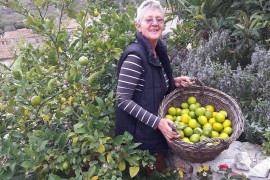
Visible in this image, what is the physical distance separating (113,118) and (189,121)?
0.54 meters

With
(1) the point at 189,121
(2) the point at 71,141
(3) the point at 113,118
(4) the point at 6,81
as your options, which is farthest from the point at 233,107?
(4) the point at 6,81

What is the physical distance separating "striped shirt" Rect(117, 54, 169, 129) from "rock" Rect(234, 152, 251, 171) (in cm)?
72

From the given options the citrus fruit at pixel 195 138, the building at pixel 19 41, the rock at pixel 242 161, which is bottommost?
the rock at pixel 242 161

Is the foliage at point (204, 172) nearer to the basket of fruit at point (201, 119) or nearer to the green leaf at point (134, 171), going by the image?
the basket of fruit at point (201, 119)

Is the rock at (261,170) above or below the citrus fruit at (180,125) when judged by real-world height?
below

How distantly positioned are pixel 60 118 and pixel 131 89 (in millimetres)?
515

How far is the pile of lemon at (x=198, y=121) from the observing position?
212cm

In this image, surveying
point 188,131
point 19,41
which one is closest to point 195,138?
point 188,131

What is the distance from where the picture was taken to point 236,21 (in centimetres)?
349

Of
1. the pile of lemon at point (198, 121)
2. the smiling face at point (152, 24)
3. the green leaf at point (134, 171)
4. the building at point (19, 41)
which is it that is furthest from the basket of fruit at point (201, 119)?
the building at point (19, 41)

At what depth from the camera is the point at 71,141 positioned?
200 centimetres

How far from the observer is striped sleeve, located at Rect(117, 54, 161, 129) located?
1.97m

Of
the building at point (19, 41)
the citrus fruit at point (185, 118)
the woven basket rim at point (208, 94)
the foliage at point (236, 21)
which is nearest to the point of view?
the woven basket rim at point (208, 94)

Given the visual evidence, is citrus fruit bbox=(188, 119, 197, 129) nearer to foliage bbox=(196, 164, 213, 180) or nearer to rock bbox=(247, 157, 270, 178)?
foliage bbox=(196, 164, 213, 180)
